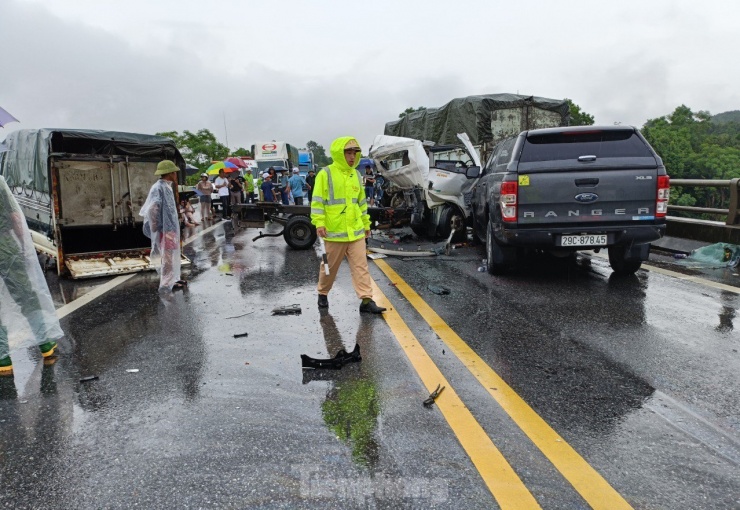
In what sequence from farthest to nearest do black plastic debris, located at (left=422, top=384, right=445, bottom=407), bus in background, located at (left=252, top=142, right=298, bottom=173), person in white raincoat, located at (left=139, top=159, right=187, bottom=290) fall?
1. bus in background, located at (left=252, top=142, right=298, bottom=173)
2. person in white raincoat, located at (left=139, top=159, right=187, bottom=290)
3. black plastic debris, located at (left=422, top=384, right=445, bottom=407)

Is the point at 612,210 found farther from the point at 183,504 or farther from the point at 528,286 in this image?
the point at 183,504

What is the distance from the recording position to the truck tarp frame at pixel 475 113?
60.2 feet

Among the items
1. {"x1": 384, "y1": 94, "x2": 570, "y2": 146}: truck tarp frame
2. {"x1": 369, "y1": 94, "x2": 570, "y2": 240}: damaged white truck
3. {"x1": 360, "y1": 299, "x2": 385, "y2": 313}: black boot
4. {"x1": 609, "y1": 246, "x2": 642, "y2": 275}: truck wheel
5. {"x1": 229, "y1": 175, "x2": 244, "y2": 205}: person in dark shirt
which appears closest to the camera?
{"x1": 360, "y1": 299, "x2": 385, "y2": 313}: black boot

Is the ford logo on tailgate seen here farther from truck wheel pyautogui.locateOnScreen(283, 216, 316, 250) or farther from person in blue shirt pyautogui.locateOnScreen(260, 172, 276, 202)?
person in blue shirt pyautogui.locateOnScreen(260, 172, 276, 202)

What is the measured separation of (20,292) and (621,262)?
6661 millimetres

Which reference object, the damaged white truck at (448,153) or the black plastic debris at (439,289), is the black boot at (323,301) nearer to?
the black plastic debris at (439,289)

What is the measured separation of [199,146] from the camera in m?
77.4

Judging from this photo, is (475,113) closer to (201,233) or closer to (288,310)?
(201,233)

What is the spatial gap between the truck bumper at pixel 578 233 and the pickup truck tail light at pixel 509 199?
16cm

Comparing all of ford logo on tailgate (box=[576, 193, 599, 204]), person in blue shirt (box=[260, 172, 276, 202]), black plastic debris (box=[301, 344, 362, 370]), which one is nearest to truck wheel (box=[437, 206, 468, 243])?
ford logo on tailgate (box=[576, 193, 599, 204])

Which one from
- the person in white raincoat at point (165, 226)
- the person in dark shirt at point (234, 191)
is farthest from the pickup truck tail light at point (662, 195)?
the person in dark shirt at point (234, 191)

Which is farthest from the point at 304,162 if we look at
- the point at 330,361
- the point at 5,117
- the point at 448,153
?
the point at 330,361

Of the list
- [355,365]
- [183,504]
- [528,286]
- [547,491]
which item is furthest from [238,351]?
[528,286]

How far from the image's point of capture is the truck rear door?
6766mm
